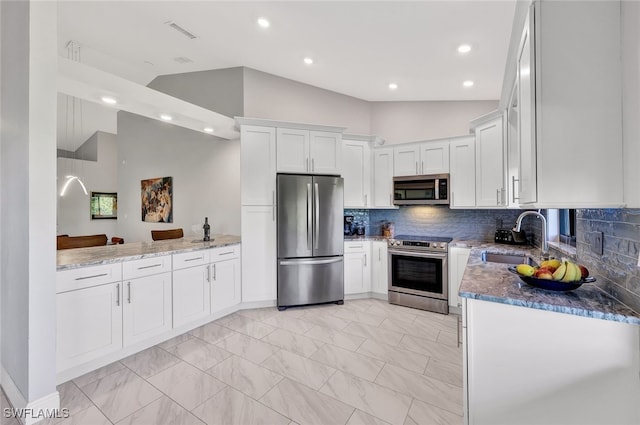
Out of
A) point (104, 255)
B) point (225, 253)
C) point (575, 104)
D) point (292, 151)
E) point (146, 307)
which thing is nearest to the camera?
point (575, 104)

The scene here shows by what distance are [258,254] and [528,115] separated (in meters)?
3.13

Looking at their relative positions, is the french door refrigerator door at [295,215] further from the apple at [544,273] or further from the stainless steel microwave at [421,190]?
the apple at [544,273]

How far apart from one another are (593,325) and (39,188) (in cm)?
323

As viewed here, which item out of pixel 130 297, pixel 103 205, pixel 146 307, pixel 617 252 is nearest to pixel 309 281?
pixel 146 307

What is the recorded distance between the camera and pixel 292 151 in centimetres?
373

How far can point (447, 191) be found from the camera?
3.76 metres

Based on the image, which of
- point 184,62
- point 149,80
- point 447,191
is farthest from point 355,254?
point 149,80

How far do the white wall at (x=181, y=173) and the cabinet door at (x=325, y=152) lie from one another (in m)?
1.27

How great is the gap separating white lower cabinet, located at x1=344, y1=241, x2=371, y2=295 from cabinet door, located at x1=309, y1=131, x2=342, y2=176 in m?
1.14

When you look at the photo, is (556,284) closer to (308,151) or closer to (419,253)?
(419,253)

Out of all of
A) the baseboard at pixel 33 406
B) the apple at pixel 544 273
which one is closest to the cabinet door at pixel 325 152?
the apple at pixel 544 273

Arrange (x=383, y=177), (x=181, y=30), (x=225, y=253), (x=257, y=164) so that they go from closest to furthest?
(x=181, y=30)
(x=225, y=253)
(x=257, y=164)
(x=383, y=177)

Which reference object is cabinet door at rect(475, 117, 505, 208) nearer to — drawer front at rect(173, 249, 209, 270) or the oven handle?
the oven handle

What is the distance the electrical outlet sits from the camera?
155 centimetres
